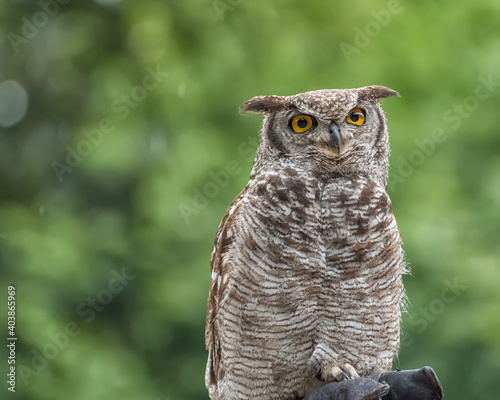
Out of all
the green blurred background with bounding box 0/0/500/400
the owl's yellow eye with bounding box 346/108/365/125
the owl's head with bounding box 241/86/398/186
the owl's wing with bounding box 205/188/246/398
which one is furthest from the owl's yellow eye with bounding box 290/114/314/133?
the green blurred background with bounding box 0/0/500/400

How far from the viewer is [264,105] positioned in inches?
102

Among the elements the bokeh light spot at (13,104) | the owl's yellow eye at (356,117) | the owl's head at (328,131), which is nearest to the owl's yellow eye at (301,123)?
the owl's head at (328,131)

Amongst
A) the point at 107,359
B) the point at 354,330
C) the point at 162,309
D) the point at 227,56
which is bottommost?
the point at 107,359

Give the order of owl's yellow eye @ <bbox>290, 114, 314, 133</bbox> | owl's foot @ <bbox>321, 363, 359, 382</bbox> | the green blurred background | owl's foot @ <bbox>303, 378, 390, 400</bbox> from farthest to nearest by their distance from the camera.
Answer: the green blurred background < owl's yellow eye @ <bbox>290, 114, 314, 133</bbox> < owl's foot @ <bbox>321, 363, 359, 382</bbox> < owl's foot @ <bbox>303, 378, 390, 400</bbox>

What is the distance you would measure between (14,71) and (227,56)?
5.86 feet

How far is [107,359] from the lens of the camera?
166 inches

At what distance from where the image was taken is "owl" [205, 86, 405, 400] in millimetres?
2379

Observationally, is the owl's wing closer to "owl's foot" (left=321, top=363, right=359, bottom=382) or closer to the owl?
the owl

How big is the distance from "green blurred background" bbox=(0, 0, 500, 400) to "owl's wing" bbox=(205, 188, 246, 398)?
137 centimetres

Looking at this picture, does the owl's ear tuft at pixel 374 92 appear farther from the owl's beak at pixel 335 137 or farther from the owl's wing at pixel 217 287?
the owl's wing at pixel 217 287

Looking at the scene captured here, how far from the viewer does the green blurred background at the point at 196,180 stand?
3.97 m

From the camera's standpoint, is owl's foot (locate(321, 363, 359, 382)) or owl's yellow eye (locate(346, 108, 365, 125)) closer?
owl's foot (locate(321, 363, 359, 382))

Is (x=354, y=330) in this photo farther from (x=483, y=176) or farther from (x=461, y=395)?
(x=483, y=176)

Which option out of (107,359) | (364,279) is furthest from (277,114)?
(107,359)
